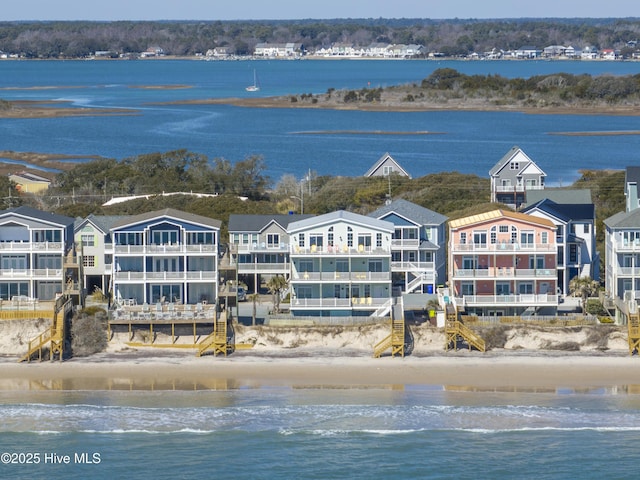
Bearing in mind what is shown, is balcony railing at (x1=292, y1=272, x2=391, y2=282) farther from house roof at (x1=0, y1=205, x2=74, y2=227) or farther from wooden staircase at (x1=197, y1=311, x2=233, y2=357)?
house roof at (x1=0, y1=205, x2=74, y2=227)

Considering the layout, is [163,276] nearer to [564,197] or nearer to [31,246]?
[31,246]

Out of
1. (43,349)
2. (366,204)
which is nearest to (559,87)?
(366,204)

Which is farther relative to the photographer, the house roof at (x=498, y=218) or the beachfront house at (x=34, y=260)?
the house roof at (x=498, y=218)

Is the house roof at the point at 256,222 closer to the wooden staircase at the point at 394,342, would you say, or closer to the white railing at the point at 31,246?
the white railing at the point at 31,246

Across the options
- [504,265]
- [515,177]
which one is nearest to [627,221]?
[504,265]

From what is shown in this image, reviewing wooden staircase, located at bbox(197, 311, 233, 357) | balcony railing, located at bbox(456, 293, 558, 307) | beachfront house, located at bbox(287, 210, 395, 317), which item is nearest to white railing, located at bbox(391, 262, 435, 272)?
beachfront house, located at bbox(287, 210, 395, 317)

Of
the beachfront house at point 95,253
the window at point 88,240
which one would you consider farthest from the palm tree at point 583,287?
the window at point 88,240

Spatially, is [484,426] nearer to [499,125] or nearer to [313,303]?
[313,303]
